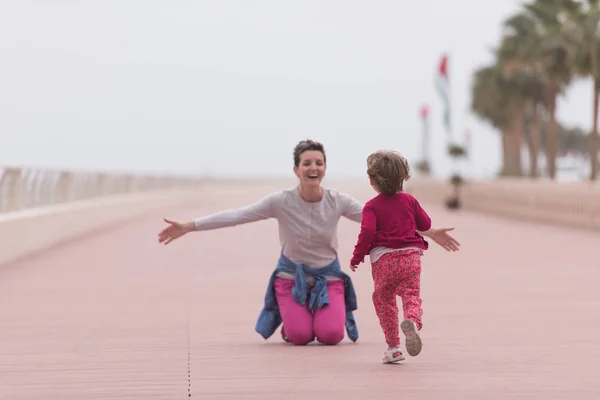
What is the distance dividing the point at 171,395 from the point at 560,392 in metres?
2.09

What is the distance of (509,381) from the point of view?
7.89 metres

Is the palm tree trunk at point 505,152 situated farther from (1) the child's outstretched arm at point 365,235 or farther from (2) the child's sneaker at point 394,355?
(1) the child's outstretched arm at point 365,235

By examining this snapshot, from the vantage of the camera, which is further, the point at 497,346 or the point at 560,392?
the point at 497,346

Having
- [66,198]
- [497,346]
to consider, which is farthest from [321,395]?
[66,198]

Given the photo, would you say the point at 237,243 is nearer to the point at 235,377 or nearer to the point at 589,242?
the point at 589,242

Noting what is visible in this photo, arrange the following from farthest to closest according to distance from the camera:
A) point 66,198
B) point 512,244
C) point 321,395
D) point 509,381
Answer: point 66,198
point 512,244
point 509,381
point 321,395

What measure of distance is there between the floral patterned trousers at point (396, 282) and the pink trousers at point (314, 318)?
48.3 inches

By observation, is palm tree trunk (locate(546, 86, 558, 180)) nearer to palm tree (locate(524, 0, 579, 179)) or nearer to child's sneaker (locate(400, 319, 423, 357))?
palm tree (locate(524, 0, 579, 179))

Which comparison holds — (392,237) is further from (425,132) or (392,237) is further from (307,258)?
(425,132)

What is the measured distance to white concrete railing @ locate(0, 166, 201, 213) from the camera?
2105cm

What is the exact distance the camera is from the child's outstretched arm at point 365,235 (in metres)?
8.41

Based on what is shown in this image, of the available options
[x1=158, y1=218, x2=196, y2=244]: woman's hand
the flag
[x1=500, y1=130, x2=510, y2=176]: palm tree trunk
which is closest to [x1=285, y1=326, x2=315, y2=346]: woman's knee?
[x1=158, y1=218, x2=196, y2=244]: woman's hand

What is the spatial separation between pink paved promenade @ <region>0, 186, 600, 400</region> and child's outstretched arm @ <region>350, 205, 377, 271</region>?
2.25 feet

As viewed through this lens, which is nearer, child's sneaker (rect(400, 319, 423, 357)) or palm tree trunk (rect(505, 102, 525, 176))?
child's sneaker (rect(400, 319, 423, 357))
